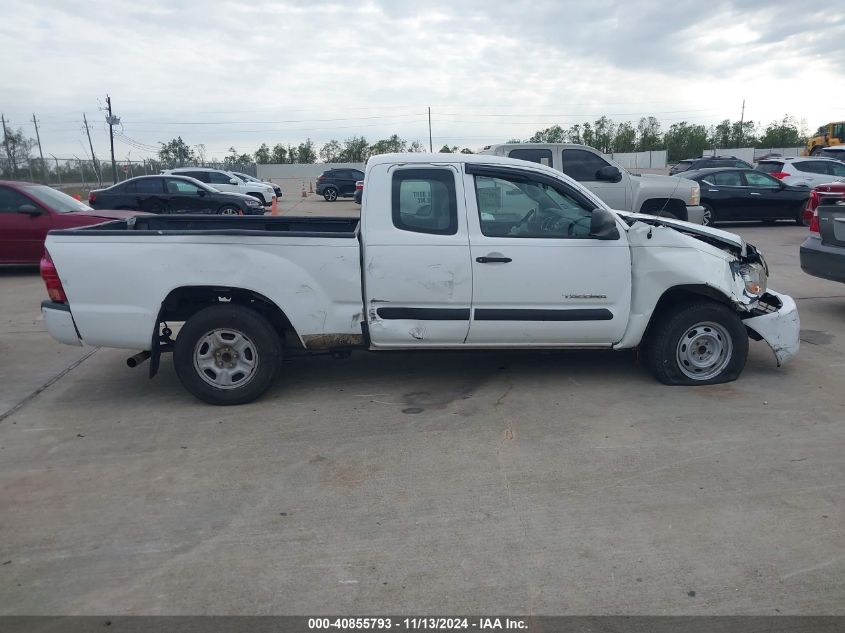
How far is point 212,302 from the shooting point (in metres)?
5.52

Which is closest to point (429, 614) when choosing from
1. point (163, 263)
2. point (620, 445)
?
point (620, 445)

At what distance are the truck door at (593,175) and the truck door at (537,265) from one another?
23.8ft

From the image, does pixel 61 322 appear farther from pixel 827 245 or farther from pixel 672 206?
pixel 672 206

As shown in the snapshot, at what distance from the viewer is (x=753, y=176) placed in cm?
1739

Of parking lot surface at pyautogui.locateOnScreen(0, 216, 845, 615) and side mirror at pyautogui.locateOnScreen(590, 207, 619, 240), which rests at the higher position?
side mirror at pyautogui.locateOnScreen(590, 207, 619, 240)

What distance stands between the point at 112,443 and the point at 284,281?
164 cm

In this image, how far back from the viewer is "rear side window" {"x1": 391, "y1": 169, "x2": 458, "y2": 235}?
5.32 metres

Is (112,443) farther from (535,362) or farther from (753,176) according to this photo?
(753,176)

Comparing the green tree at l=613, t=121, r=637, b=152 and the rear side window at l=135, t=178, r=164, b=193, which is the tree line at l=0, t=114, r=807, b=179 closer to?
the green tree at l=613, t=121, r=637, b=152

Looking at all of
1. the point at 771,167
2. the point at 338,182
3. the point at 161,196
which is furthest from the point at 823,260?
the point at 338,182

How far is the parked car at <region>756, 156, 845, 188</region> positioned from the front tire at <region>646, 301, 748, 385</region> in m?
14.9

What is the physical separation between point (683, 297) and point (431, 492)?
9.53 ft

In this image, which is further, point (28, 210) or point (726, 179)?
point (726, 179)

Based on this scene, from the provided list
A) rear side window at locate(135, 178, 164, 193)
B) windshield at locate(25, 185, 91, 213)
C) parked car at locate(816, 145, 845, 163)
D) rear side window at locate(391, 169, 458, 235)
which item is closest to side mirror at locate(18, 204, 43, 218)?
windshield at locate(25, 185, 91, 213)
